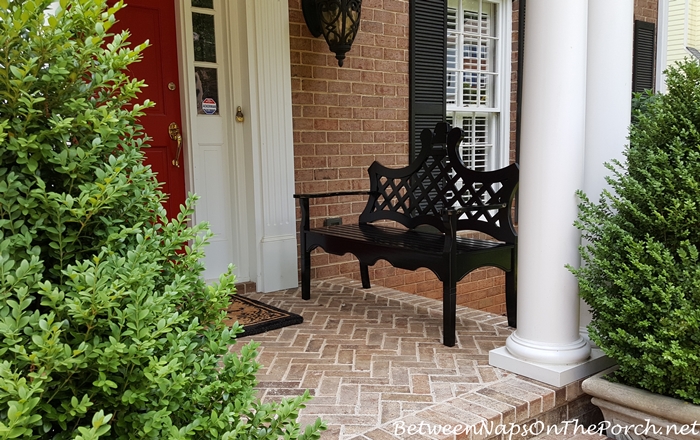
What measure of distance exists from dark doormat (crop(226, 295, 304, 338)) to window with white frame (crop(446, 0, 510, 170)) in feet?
10.3

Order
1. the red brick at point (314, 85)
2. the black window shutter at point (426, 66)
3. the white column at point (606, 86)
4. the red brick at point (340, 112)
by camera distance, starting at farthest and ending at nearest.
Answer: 1. the black window shutter at point (426, 66)
2. the red brick at point (340, 112)
3. the red brick at point (314, 85)
4. the white column at point (606, 86)

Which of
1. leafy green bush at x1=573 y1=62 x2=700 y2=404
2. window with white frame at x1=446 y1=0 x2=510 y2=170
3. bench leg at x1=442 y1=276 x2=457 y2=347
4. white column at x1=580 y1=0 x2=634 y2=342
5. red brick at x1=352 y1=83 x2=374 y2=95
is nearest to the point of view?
leafy green bush at x1=573 y1=62 x2=700 y2=404

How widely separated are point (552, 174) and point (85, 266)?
6.89 ft

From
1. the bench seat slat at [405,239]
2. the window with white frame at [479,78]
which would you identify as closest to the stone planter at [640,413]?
the bench seat slat at [405,239]

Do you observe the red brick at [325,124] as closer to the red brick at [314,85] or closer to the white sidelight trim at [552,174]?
the red brick at [314,85]

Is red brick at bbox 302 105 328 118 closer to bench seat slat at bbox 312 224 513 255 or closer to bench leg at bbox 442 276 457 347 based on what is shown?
bench seat slat at bbox 312 224 513 255

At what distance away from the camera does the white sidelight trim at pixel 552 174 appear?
255 cm

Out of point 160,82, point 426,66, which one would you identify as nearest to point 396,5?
point 426,66

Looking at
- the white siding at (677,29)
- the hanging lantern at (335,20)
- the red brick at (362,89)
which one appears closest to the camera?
the hanging lantern at (335,20)

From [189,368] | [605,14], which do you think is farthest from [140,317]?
[605,14]

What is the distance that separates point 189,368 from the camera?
1.26 metres

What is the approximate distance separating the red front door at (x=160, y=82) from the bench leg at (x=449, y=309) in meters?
2.10

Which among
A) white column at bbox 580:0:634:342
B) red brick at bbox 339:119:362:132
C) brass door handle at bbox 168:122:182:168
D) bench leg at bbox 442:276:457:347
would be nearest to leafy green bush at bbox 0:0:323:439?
bench leg at bbox 442:276:457:347

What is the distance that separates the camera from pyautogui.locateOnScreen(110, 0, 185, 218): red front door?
397 cm
